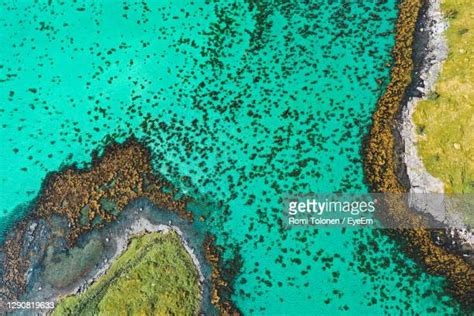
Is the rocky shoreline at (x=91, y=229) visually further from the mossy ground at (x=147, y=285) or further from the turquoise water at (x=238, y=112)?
the turquoise water at (x=238, y=112)

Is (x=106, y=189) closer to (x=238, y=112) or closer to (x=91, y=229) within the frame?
(x=91, y=229)

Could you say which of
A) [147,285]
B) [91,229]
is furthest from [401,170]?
[91,229]

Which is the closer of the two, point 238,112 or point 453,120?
point 453,120

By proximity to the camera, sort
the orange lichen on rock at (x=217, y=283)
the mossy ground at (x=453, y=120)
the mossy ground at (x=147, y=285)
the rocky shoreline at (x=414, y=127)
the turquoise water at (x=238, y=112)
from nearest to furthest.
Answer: the orange lichen on rock at (x=217, y=283) → the mossy ground at (x=147, y=285) → the rocky shoreline at (x=414, y=127) → the turquoise water at (x=238, y=112) → the mossy ground at (x=453, y=120)

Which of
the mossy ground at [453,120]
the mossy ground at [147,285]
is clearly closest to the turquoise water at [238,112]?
the mossy ground at [147,285]

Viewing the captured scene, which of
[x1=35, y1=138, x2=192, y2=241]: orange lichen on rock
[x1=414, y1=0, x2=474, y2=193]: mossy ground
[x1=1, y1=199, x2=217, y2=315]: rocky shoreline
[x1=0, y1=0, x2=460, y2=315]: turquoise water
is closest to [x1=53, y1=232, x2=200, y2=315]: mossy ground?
[x1=1, y1=199, x2=217, y2=315]: rocky shoreline

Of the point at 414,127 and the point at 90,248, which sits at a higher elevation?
the point at 414,127

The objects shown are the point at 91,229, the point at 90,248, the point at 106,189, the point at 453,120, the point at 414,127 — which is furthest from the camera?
the point at 106,189

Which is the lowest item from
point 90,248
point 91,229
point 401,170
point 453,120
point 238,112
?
point 90,248
